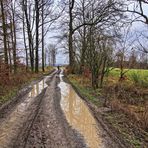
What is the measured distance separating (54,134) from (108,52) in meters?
13.1

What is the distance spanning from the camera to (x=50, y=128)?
8273 mm

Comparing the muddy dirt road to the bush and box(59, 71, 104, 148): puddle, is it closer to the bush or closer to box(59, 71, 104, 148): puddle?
box(59, 71, 104, 148): puddle

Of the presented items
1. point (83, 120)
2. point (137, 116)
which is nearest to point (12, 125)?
point (83, 120)

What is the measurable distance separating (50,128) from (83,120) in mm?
1635

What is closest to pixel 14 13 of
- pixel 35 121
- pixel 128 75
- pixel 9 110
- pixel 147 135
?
pixel 128 75

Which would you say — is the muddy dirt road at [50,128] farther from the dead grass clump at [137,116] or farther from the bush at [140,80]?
the bush at [140,80]

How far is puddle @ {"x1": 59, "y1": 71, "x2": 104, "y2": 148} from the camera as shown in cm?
724

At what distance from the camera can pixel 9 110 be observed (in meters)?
11.2

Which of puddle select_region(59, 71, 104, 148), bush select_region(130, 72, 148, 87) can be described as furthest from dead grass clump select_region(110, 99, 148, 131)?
bush select_region(130, 72, 148, 87)

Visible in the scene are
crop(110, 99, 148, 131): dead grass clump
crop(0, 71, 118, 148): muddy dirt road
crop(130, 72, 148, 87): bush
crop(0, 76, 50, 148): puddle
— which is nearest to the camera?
crop(0, 71, 118, 148): muddy dirt road

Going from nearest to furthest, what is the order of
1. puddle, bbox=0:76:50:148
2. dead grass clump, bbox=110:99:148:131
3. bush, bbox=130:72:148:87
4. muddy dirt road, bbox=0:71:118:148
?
muddy dirt road, bbox=0:71:118:148
puddle, bbox=0:76:50:148
dead grass clump, bbox=110:99:148:131
bush, bbox=130:72:148:87

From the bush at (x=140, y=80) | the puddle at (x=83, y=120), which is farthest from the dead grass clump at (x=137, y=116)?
the bush at (x=140, y=80)

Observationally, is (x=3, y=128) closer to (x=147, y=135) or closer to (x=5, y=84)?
(x=147, y=135)

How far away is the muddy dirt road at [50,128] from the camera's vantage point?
22.6ft
